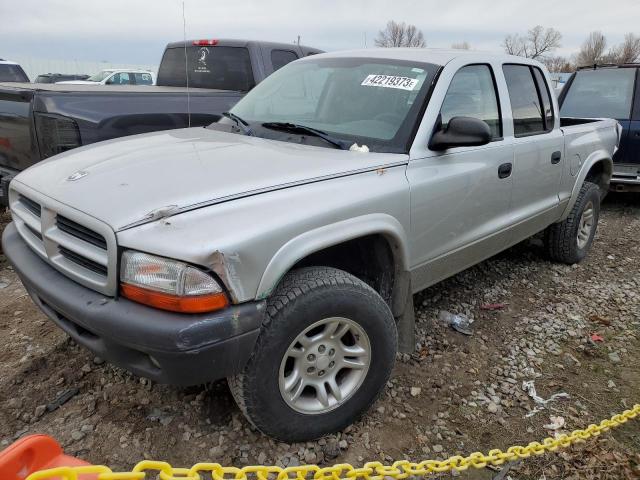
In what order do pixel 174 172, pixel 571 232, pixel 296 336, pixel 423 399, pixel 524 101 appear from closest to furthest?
pixel 296 336 < pixel 174 172 < pixel 423 399 < pixel 524 101 < pixel 571 232

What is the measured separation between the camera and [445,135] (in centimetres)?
279

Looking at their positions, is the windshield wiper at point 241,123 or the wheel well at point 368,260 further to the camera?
the windshield wiper at point 241,123

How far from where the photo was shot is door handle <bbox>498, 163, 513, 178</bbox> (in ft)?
10.9

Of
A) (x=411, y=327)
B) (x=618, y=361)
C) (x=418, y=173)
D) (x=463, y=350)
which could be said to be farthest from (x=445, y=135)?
(x=618, y=361)

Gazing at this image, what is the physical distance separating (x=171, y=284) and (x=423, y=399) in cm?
166

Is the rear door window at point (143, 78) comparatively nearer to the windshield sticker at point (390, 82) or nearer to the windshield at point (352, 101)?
the windshield at point (352, 101)

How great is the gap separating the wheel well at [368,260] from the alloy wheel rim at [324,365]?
39 cm

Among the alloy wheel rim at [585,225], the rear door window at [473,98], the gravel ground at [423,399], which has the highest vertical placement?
the rear door window at [473,98]

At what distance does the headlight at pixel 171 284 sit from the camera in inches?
72.8

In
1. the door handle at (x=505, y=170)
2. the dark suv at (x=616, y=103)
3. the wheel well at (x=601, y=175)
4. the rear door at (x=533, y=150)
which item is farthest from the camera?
the dark suv at (x=616, y=103)

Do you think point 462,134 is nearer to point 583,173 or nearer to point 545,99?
point 545,99

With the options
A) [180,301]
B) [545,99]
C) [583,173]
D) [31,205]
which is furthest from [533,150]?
[31,205]

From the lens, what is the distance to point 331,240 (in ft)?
7.25

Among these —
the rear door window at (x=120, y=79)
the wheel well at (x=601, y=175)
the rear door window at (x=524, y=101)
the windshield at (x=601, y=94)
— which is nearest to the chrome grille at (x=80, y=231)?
the rear door window at (x=524, y=101)
